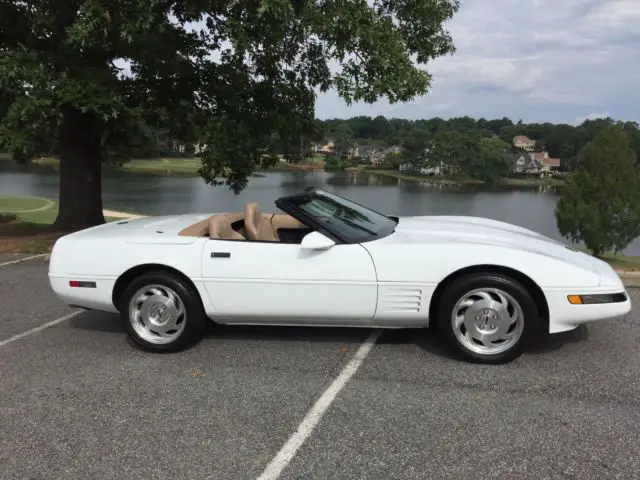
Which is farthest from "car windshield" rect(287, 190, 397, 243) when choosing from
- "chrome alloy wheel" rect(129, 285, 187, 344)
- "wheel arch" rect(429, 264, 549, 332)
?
"chrome alloy wheel" rect(129, 285, 187, 344)

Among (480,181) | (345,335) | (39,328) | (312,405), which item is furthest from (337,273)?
(480,181)

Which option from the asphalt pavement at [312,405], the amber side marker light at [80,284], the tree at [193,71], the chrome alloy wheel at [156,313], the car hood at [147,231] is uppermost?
the tree at [193,71]

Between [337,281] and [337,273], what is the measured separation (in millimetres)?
55

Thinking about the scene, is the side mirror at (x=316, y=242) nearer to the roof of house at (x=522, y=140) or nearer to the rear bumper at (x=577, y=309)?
the rear bumper at (x=577, y=309)

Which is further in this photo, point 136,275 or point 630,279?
point 630,279

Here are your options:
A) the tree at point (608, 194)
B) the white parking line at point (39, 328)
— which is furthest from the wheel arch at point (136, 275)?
the tree at point (608, 194)

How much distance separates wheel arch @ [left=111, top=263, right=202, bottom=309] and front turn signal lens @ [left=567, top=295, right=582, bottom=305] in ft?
8.33

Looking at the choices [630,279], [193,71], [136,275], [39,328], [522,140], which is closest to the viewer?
[136,275]

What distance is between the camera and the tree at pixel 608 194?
13430 mm

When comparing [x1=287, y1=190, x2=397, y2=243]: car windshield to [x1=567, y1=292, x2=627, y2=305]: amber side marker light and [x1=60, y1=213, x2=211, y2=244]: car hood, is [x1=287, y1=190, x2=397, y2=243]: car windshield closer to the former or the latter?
[x1=60, y1=213, x2=211, y2=244]: car hood

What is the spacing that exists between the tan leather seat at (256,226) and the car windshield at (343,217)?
0.34m

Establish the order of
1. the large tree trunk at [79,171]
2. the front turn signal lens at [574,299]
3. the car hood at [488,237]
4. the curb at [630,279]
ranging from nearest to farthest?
the front turn signal lens at [574,299] < the car hood at [488,237] < the curb at [630,279] < the large tree trunk at [79,171]

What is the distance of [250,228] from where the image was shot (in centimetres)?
437

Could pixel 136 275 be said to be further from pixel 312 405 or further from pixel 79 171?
pixel 79 171
